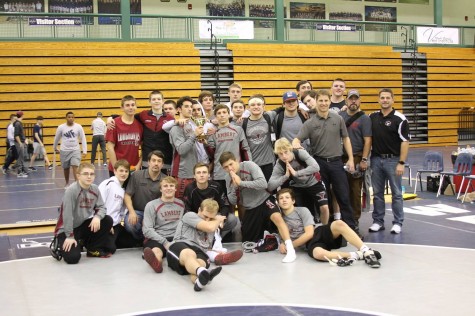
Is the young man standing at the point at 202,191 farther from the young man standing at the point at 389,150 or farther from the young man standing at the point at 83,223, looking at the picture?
the young man standing at the point at 389,150

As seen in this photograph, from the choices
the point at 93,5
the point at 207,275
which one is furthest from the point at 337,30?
the point at 207,275

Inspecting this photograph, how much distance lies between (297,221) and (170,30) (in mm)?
15712

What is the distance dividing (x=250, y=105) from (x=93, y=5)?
16189 millimetres

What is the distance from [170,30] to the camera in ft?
71.3

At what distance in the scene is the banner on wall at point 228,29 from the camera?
71.8 ft

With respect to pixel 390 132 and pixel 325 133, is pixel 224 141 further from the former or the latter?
pixel 390 132

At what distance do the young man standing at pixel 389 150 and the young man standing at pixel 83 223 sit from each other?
3662mm

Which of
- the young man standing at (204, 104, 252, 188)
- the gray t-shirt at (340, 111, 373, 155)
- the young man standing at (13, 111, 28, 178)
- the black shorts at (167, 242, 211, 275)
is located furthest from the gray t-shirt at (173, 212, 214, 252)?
the young man standing at (13, 111, 28, 178)

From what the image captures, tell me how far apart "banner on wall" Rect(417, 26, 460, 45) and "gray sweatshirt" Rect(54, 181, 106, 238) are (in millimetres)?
21210

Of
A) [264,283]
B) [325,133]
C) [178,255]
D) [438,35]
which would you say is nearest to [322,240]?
[264,283]

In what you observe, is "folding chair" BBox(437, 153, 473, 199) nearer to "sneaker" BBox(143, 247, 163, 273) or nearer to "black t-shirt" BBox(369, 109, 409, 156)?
"black t-shirt" BBox(369, 109, 409, 156)

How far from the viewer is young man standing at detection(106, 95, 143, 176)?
26.5ft

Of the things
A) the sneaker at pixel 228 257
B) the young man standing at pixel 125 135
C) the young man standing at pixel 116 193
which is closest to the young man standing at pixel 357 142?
the sneaker at pixel 228 257

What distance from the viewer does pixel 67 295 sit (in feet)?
18.8
